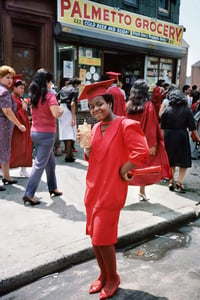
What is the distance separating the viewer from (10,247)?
3529mm

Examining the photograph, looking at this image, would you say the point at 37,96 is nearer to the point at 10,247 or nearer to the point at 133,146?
the point at 10,247

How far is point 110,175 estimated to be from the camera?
2598 mm

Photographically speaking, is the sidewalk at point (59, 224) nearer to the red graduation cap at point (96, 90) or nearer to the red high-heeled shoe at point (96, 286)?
the red high-heeled shoe at point (96, 286)

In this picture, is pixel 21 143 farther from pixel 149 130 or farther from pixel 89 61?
pixel 89 61

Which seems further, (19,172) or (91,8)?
(91,8)

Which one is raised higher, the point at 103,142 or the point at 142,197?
the point at 103,142

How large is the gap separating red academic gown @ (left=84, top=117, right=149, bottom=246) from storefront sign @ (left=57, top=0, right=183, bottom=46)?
24.3 ft

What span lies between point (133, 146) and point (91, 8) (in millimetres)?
8651

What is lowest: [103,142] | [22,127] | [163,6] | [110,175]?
[110,175]

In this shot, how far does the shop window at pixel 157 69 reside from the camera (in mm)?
12895

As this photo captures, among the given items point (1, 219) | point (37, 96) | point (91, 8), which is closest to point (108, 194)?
point (1, 219)

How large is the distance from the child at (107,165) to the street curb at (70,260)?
2.57 ft

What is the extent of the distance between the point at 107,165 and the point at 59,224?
1.86 meters

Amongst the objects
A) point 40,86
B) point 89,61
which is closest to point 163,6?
point 89,61
